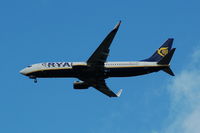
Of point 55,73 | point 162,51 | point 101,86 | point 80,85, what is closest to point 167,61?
point 162,51

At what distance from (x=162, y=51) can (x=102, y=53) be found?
17580 millimetres

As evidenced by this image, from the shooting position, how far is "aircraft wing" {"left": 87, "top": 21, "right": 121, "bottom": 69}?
107 meters

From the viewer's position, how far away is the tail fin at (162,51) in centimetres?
12256

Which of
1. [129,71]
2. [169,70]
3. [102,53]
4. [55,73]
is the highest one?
[102,53]

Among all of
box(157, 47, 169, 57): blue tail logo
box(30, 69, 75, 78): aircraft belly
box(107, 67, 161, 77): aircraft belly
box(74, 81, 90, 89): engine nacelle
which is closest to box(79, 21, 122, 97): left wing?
box(74, 81, 90, 89): engine nacelle

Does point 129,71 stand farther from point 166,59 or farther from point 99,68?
point 166,59

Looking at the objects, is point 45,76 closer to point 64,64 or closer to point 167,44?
point 64,64

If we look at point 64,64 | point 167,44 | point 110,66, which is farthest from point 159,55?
point 64,64

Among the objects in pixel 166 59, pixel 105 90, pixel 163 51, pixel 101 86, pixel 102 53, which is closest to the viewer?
pixel 102 53

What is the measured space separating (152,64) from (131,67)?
421 centimetres

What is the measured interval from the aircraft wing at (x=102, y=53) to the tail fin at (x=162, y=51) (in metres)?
12.2

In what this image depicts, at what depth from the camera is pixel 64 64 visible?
118188 millimetres

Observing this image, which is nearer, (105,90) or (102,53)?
(102,53)

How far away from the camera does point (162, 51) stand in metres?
125
